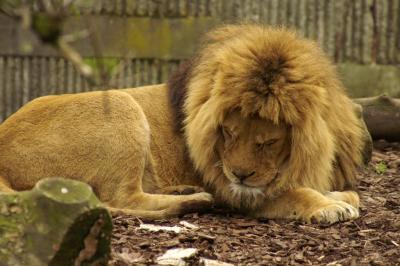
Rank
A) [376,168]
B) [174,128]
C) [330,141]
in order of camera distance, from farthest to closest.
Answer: [376,168] < [174,128] < [330,141]

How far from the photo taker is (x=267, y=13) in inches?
321

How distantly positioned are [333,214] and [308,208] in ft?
0.54

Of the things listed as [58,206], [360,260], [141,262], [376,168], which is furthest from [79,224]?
[376,168]

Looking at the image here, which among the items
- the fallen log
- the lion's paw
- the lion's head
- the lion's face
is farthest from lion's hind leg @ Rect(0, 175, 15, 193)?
the fallen log

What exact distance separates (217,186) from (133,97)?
3.11ft

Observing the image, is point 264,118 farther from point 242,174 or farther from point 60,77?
point 60,77

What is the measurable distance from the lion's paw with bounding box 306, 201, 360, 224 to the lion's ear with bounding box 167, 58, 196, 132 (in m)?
1.13

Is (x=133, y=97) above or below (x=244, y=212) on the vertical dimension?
above

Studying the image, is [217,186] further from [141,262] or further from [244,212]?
[141,262]

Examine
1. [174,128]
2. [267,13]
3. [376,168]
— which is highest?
[267,13]

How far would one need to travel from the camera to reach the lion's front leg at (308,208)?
517cm

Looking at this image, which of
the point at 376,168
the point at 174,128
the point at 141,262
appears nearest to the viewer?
the point at 141,262

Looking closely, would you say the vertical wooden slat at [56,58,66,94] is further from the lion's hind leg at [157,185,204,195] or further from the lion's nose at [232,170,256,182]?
the lion's nose at [232,170,256,182]

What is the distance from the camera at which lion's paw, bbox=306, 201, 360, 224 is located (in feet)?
16.9
